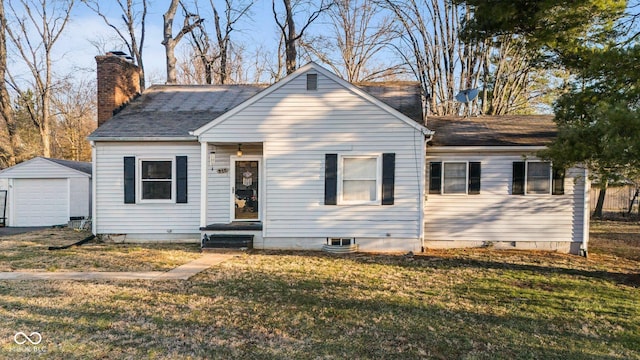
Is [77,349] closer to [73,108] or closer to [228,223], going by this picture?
[228,223]

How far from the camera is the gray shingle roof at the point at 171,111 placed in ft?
37.0

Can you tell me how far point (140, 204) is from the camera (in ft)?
37.3

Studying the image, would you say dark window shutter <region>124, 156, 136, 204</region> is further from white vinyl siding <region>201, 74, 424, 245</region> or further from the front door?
the front door

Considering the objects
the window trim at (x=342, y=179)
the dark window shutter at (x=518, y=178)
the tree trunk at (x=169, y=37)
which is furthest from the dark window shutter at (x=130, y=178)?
the tree trunk at (x=169, y=37)

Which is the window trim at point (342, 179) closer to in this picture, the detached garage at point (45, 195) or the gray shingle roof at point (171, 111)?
the gray shingle roof at point (171, 111)

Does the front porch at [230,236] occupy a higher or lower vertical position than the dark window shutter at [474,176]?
lower

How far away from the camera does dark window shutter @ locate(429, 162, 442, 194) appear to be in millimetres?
10953

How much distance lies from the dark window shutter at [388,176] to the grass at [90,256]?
4.90m

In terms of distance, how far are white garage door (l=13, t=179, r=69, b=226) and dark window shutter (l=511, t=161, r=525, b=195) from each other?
16368mm

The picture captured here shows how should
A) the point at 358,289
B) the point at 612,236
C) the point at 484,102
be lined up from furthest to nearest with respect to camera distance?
the point at 484,102 < the point at 612,236 < the point at 358,289

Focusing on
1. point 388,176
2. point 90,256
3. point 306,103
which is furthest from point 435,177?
point 90,256

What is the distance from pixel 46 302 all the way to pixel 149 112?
7864 millimetres

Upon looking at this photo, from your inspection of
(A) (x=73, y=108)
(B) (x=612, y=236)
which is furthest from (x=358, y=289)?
(A) (x=73, y=108)

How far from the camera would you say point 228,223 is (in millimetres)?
11227
